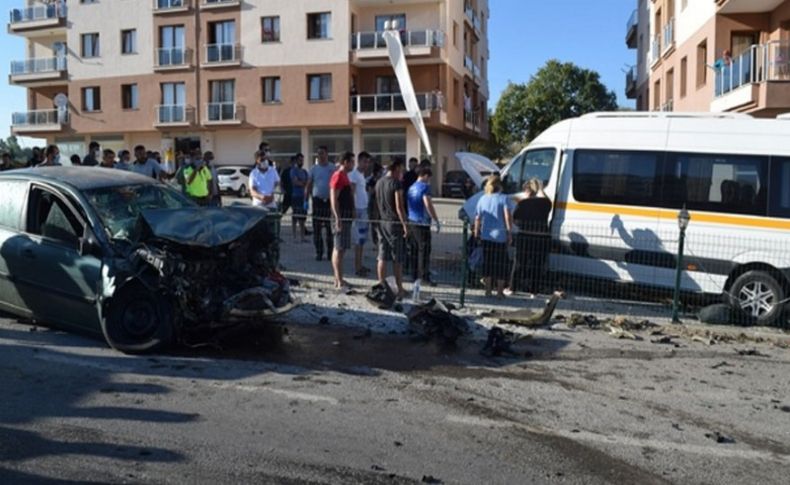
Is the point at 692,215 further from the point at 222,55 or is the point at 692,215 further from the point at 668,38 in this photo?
the point at 222,55

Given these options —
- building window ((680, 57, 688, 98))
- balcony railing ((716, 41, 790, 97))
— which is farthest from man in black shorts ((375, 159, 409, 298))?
building window ((680, 57, 688, 98))

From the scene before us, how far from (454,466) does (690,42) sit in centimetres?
2400

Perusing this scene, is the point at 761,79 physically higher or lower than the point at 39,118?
lower

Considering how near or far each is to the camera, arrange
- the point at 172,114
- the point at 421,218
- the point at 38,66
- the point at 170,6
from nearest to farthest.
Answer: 1. the point at 421,218
2. the point at 170,6
3. the point at 172,114
4. the point at 38,66

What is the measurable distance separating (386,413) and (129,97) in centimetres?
4382

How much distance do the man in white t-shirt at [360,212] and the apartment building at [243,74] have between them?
1036 inches

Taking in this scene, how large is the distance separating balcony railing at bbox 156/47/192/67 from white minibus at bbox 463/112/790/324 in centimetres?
3578

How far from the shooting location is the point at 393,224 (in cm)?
1008

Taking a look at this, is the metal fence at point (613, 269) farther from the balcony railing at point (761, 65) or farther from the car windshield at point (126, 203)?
the balcony railing at point (761, 65)

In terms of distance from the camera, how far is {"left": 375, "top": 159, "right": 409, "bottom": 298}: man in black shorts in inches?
397

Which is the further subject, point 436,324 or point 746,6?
point 746,6

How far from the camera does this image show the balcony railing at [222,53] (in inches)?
1639

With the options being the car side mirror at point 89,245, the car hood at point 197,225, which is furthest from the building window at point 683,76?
the car side mirror at point 89,245

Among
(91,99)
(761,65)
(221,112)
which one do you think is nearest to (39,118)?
(91,99)
